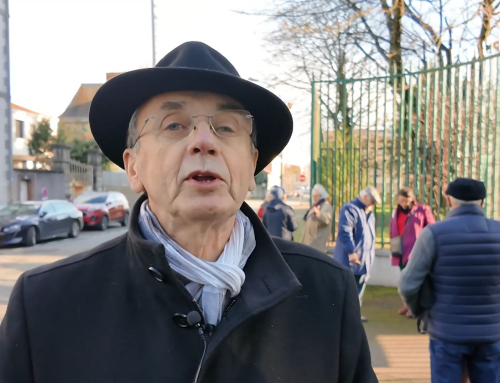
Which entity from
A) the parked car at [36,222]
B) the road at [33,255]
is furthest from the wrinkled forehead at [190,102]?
the parked car at [36,222]

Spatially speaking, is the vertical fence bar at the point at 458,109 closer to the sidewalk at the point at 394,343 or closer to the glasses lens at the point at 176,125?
the sidewalk at the point at 394,343

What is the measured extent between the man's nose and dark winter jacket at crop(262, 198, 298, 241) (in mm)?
5905

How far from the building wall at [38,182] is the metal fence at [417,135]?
1956 centimetres

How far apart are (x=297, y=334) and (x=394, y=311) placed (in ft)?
18.2

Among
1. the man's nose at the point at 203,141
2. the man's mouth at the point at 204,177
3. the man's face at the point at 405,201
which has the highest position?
the man's nose at the point at 203,141

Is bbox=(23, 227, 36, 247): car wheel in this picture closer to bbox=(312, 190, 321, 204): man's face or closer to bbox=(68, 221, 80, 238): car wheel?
bbox=(68, 221, 80, 238): car wheel

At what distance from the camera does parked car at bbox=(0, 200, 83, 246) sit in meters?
14.0

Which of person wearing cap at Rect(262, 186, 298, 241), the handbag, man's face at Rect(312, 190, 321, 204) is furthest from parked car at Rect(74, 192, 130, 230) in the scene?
the handbag

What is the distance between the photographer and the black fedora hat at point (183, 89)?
4.64 ft

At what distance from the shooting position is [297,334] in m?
1.43

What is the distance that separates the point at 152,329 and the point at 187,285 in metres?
0.16

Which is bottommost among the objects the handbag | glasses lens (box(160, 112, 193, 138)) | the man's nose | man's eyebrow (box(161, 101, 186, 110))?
the handbag

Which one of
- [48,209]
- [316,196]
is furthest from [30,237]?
[316,196]

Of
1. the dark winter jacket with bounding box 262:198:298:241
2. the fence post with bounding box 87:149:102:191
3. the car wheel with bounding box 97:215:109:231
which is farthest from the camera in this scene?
the fence post with bounding box 87:149:102:191
